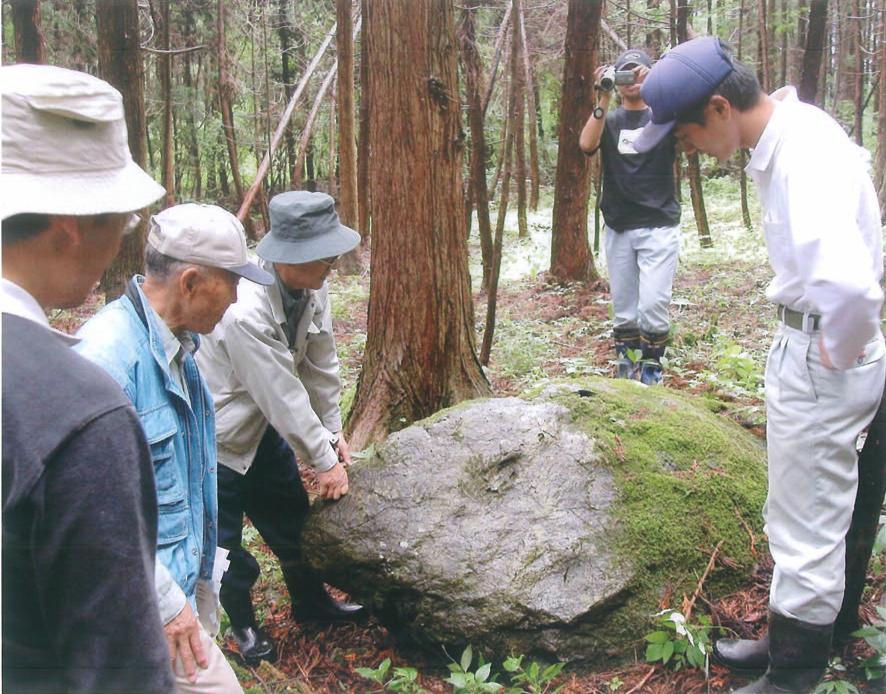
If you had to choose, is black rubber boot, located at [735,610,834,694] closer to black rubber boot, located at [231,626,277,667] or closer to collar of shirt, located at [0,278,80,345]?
black rubber boot, located at [231,626,277,667]

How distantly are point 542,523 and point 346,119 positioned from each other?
1067 cm

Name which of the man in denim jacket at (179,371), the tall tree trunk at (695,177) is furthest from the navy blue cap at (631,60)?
the tall tree trunk at (695,177)

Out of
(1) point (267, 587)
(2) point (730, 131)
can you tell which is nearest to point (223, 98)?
(1) point (267, 587)

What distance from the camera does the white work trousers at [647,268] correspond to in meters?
5.58

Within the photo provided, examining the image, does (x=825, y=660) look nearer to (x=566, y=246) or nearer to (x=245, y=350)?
(x=245, y=350)

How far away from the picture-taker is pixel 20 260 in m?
1.29

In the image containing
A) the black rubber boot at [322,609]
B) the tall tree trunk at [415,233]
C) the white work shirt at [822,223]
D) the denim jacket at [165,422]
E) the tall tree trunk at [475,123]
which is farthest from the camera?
the tall tree trunk at [475,123]

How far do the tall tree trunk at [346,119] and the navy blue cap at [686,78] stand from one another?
1048cm

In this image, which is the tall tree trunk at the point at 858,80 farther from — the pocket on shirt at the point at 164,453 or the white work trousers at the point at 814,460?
the pocket on shirt at the point at 164,453

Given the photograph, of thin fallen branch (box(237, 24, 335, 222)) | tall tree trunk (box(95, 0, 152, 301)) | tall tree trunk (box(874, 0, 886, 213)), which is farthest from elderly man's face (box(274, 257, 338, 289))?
tall tree trunk (box(874, 0, 886, 213))

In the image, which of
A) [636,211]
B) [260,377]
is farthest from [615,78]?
[260,377]

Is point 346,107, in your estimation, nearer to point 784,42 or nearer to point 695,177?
point 695,177

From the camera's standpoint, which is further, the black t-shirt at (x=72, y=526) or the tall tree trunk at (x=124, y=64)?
the tall tree trunk at (x=124, y=64)

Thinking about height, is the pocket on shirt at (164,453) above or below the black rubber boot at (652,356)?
above
